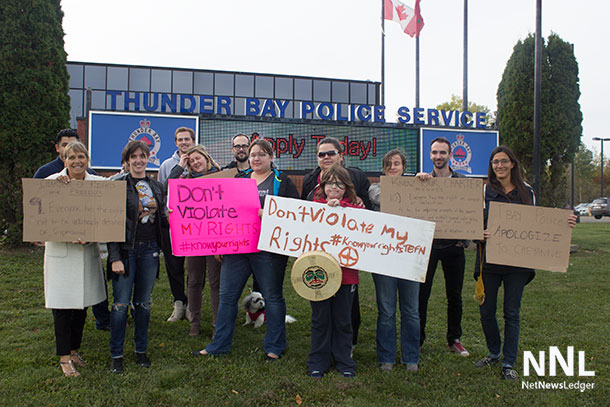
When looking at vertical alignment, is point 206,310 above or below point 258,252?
below

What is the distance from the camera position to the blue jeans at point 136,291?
12.0 ft

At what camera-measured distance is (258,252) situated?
4.00 metres

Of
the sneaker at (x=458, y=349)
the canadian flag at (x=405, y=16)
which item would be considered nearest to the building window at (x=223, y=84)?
the canadian flag at (x=405, y=16)

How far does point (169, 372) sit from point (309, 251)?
4.97ft

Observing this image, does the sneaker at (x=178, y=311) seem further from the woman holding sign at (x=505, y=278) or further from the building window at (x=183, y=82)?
the building window at (x=183, y=82)

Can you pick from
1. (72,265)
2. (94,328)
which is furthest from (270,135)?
(72,265)

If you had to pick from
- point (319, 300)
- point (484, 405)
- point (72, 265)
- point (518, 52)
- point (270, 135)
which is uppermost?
point (518, 52)

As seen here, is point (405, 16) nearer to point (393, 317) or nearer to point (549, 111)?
point (549, 111)

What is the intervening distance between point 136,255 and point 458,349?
312 centimetres

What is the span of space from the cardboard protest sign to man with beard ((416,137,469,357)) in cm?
274

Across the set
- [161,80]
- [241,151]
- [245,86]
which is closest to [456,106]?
[245,86]

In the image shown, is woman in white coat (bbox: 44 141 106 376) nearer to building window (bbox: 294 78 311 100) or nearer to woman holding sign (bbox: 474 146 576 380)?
woman holding sign (bbox: 474 146 576 380)

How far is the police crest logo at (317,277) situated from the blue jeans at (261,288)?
48cm

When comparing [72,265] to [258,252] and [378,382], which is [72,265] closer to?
[258,252]
